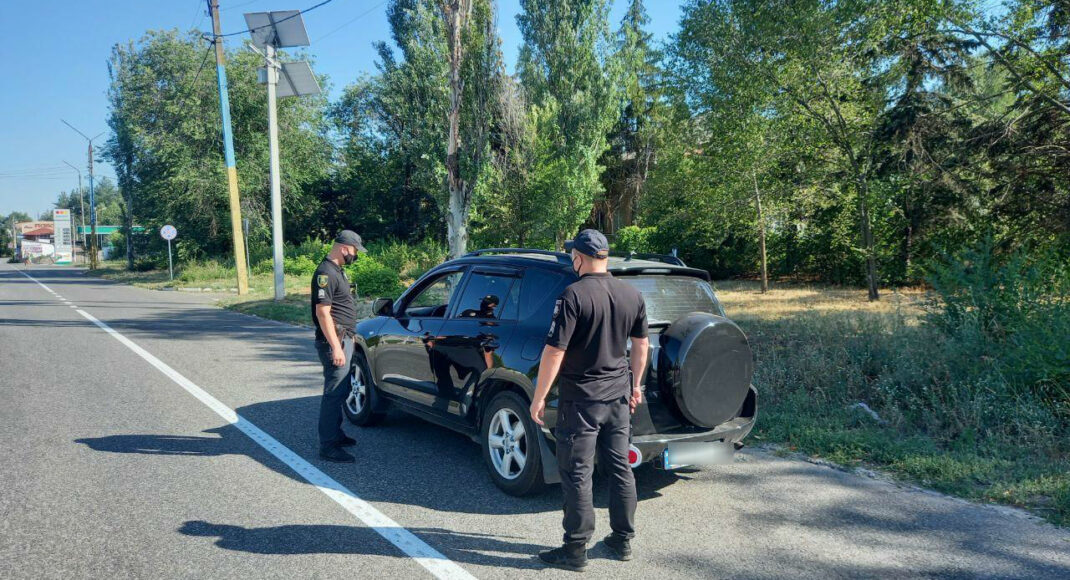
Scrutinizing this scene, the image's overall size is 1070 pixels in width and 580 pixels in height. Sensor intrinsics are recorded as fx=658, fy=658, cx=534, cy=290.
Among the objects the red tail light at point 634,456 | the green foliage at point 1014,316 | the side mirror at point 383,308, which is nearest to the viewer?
the red tail light at point 634,456

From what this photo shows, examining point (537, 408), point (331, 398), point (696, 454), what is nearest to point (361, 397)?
point (331, 398)

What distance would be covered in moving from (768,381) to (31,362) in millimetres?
10432

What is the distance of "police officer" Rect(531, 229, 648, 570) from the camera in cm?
343

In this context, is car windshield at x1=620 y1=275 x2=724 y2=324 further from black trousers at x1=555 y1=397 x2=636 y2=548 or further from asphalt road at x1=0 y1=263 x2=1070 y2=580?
asphalt road at x1=0 y1=263 x2=1070 y2=580

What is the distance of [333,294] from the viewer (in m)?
5.33

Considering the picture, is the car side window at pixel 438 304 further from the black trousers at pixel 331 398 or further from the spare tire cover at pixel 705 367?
the spare tire cover at pixel 705 367

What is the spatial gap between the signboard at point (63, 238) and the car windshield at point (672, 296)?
9993 centimetres

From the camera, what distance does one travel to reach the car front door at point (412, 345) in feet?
17.6

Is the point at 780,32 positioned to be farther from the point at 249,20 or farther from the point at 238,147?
the point at 238,147

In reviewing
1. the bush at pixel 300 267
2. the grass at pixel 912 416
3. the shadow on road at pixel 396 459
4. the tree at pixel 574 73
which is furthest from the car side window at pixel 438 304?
the bush at pixel 300 267

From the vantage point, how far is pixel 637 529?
13.1 ft

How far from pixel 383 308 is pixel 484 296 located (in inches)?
54.8

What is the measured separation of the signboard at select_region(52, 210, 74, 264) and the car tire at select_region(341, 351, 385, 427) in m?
96.9

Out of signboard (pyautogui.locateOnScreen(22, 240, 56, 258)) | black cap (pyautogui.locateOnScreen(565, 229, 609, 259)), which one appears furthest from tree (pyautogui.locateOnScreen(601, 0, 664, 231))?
signboard (pyautogui.locateOnScreen(22, 240, 56, 258))
